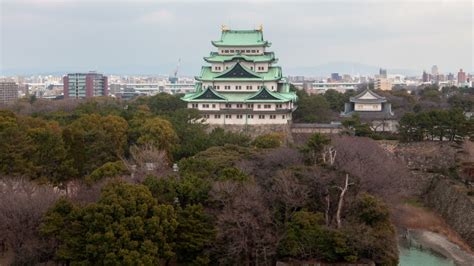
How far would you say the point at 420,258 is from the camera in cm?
2456

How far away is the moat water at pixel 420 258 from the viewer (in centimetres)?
2383

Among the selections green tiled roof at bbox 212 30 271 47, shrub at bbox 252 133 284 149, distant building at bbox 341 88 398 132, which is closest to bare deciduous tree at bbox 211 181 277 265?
shrub at bbox 252 133 284 149

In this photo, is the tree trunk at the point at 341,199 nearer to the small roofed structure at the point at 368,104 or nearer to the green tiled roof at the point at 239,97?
the green tiled roof at the point at 239,97

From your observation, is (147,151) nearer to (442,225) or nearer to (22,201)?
(22,201)

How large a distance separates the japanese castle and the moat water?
1468 cm

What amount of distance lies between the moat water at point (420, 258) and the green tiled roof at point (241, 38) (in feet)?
65.3

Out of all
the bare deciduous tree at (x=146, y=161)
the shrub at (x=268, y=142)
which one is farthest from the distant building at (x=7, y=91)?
the shrub at (x=268, y=142)

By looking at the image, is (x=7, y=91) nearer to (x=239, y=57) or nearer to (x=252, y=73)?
(x=239, y=57)

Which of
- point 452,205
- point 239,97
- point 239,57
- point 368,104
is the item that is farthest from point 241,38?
point 452,205

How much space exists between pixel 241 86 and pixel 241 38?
14.9 ft

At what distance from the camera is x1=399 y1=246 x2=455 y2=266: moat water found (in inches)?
938

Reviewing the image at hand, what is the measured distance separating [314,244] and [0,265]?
9.99m

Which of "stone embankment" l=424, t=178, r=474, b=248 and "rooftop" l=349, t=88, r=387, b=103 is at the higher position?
"rooftop" l=349, t=88, r=387, b=103

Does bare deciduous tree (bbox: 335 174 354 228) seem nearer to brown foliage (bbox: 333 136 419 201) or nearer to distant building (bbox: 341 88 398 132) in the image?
brown foliage (bbox: 333 136 419 201)
